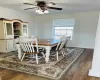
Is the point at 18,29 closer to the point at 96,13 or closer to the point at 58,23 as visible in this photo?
the point at 58,23

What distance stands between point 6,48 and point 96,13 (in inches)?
211

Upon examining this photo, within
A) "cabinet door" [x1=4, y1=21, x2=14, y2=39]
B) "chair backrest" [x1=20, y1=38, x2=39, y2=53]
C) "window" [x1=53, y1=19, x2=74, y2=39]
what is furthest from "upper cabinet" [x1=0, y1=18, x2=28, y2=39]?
"window" [x1=53, y1=19, x2=74, y2=39]

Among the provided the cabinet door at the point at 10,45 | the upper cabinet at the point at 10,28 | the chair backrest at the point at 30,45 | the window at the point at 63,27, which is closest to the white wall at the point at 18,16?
the upper cabinet at the point at 10,28

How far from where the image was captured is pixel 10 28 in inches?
211

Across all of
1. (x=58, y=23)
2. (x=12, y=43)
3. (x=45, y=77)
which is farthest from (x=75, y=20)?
(x=45, y=77)

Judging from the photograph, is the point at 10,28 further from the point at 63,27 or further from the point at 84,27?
the point at 84,27

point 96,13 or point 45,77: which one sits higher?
point 96,13

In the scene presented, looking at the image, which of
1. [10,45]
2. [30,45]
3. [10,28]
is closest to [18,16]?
[10,28]

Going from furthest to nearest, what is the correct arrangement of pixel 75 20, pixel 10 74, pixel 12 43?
pixel 75 20
pixel 12 43
pixel 10 74

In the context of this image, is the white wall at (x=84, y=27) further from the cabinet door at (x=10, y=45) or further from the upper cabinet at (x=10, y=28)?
the cabinet door at (x=10, y=45)

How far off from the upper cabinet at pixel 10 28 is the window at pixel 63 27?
2.19 meters

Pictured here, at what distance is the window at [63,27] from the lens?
22.9ft

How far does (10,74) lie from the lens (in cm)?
266

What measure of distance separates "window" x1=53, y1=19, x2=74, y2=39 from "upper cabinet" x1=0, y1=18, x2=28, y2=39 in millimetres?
2188
